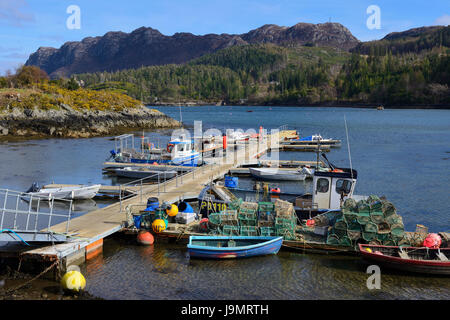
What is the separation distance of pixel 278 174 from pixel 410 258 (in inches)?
795

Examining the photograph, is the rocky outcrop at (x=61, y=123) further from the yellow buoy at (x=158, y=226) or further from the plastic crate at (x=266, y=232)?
the plastic crate at (x=266, y=232)

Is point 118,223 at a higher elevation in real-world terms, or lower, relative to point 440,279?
higher

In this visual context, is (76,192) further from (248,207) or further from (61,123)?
(61,123)

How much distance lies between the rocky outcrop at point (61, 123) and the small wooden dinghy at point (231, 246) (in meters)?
61.7

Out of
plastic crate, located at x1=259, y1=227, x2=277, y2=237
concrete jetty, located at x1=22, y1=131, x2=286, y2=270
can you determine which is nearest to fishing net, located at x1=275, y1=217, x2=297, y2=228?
plastic crate, located at x1=259, y1=227, x2=277, y2=237

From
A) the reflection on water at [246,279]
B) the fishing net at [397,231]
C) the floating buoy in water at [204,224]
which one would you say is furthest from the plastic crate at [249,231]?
the fishing net at [397,231]

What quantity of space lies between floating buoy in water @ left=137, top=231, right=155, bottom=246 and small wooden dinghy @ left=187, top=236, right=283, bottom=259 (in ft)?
7.53

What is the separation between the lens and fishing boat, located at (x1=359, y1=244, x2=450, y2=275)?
16.2 meters

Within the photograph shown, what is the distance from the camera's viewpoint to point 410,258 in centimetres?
1692

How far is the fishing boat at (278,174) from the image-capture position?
36500mm

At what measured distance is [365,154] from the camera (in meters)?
56.3
